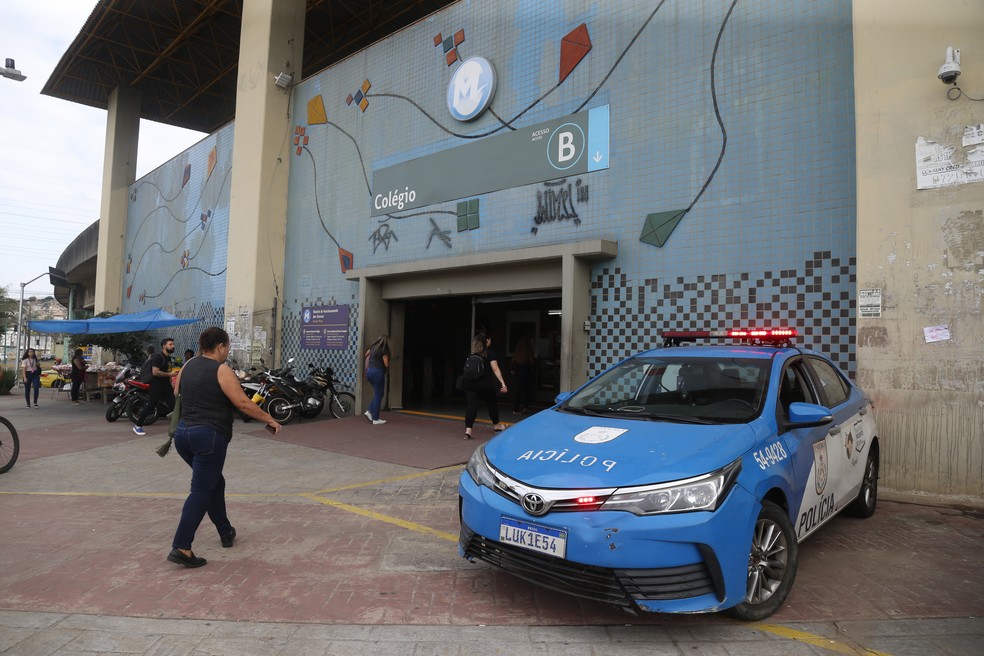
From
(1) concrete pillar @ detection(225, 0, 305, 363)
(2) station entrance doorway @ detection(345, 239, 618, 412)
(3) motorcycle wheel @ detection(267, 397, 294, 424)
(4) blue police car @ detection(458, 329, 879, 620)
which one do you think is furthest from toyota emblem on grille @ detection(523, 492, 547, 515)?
(1) concrete pillar @ detection(225, 0, 305, 363)

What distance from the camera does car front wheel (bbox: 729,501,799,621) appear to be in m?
3.32

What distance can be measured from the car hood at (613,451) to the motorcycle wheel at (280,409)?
8.32 m

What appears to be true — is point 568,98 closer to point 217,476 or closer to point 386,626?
point 217,476

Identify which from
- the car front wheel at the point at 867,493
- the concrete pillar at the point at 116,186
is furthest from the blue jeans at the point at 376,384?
the concrete pillar at the point at 116,186

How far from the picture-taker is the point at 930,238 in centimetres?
628

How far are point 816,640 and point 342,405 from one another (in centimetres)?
1041

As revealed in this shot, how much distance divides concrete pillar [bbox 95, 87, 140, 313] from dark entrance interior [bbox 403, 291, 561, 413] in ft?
51.7

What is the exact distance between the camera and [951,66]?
6.14 meters

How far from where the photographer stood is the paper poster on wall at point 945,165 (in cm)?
611

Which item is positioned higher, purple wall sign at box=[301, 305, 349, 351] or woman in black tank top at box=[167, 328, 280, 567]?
purple wall sign at box=[301, 305, 349, 351]

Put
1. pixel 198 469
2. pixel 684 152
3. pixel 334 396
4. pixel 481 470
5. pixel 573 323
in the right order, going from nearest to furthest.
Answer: pixel 481 470 → pixel 198 469 → pixel 684 152 → pixel 573 323 → pixel 334 396

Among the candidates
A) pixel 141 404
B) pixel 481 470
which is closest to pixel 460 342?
pixel 141 404

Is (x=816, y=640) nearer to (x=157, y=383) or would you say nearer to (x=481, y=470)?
(x=481, y=470)

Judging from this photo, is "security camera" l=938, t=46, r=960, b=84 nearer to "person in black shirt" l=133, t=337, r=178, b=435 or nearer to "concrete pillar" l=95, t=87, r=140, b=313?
"person in black shirt" l=133, t=337, r=178, b=435
